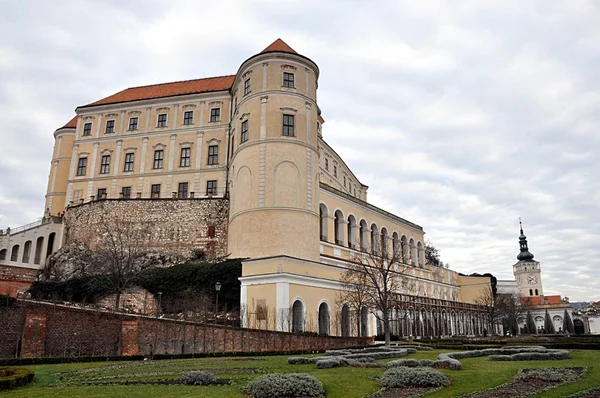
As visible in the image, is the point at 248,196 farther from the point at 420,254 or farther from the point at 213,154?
the point at 420,254

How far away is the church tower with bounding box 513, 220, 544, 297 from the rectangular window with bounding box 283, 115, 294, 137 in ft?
334

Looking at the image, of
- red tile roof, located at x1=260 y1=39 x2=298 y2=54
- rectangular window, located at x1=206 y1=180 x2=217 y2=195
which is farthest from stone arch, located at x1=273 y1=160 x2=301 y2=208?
rectangular window, located at x1=206 y1=180 x2=217 y2=195

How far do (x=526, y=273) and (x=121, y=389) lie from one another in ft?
424

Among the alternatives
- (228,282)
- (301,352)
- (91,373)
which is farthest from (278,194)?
(91,373)

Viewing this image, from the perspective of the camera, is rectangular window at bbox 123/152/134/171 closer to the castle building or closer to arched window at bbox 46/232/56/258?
the castle building

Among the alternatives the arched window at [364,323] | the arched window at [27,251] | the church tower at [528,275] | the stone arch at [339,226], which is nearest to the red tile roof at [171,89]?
the arched window at [27,251]

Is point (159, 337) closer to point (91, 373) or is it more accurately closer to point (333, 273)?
point (91, 373)

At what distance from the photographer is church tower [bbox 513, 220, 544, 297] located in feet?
401

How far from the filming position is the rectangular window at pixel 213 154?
5384 cm

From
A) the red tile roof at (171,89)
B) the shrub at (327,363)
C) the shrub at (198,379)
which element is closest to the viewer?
the shrub at (198,379)

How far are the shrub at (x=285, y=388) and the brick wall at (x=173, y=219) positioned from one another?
118 feet

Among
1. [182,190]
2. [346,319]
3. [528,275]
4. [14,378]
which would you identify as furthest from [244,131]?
[528,275]

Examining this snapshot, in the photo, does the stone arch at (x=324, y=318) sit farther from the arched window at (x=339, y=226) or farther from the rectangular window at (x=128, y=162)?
the rectangular window at (x=128, y=162)

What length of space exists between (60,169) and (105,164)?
7.35 metres
